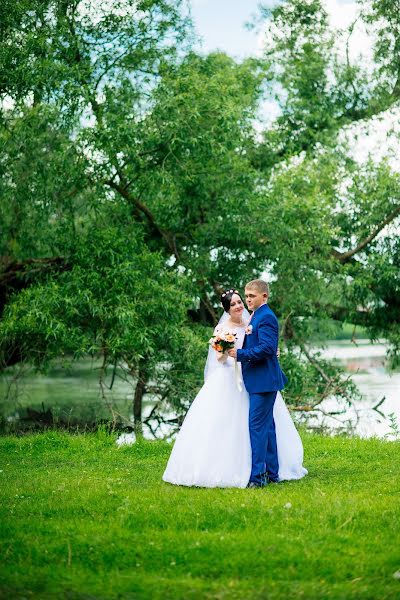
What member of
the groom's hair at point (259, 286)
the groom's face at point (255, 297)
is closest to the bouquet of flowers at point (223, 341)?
the groom's face at point (255, 297)

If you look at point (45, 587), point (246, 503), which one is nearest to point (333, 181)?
point (246, 503)

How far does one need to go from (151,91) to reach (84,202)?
2.34 meters

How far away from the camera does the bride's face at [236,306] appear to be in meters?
7.84

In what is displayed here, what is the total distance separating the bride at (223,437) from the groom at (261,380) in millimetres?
124

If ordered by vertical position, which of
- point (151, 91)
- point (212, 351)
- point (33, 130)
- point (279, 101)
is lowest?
point (212, 351)

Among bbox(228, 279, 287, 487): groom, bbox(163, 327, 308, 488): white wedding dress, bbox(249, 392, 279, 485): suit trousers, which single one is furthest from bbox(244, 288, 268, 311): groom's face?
bbox(249, 392, 279, 485): suit trousers

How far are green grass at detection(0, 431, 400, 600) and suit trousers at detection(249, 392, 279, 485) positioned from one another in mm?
264

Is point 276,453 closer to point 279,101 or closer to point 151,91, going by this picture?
point 151,91

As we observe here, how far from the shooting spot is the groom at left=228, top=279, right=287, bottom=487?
7270 millimetres

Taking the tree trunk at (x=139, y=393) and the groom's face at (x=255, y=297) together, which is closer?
the groom's face at (x=255, y=297)

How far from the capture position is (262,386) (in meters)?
7.34

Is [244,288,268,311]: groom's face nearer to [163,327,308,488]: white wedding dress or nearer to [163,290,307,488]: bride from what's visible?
[163,290,307,488]: bride

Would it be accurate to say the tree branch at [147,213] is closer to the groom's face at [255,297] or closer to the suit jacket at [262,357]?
the groom's face at [255,297]

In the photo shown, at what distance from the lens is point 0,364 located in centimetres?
1510
